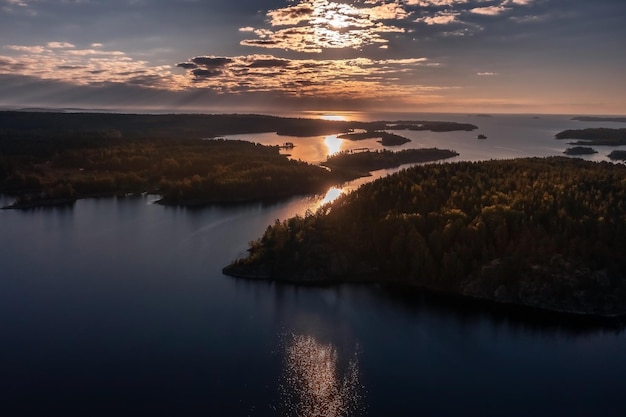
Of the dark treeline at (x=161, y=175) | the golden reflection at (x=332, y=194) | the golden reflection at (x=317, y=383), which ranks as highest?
the dark treeline at (x=161, y=175)

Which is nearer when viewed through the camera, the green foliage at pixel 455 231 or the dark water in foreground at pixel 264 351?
the dark water in foreground at pixel 264 351

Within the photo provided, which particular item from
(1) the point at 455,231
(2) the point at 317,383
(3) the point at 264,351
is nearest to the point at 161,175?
(1) the point at 455,231

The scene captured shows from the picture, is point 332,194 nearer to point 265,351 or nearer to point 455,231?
point 455,231

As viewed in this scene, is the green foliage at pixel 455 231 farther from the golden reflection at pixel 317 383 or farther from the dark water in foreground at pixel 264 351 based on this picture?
the golden reflection at pixel 317 383

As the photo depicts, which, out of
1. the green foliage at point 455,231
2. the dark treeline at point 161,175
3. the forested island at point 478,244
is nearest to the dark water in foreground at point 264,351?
the forested island at point 478,244

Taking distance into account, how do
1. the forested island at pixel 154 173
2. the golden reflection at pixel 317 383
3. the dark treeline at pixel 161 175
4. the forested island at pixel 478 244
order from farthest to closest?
the dark treeline at pixel 161 175
the forested island at pixel 154 173
the forested island at pixel 478 244
the golden reflection at pixel 317 383

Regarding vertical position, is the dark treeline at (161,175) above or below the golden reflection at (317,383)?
above

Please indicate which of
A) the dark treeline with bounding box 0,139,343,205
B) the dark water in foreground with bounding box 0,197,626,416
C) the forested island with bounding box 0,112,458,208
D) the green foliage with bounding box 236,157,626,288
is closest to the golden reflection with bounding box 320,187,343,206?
the forested island with bounding box 0,112,458,208

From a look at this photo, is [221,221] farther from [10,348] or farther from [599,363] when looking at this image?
[599,363]
